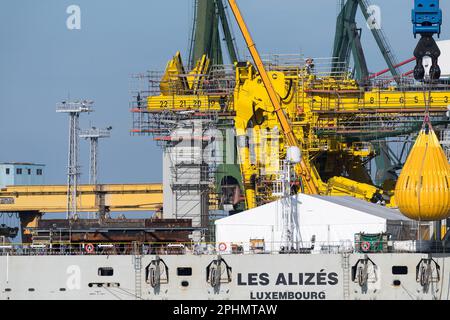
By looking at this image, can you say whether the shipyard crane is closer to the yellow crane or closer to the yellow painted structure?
the yellow painted structure

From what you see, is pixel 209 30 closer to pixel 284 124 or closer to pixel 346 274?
pixel 284 124

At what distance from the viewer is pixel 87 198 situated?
360 feet

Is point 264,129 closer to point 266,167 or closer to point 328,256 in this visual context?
point 266,167

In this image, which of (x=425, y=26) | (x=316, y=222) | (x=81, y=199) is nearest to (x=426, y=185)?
(x=425, y=26)

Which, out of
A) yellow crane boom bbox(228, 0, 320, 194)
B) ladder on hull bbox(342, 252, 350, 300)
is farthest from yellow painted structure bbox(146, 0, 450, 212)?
ladder on hull bbox(342, 252, 350, 300)

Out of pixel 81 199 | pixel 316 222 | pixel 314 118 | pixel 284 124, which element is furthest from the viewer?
pixel 81 199

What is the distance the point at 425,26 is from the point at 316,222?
39.7ft

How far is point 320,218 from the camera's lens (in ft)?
236

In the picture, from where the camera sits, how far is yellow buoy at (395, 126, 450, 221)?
6275 centimetres

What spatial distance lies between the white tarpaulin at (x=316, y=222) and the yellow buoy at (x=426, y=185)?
24.1 feet

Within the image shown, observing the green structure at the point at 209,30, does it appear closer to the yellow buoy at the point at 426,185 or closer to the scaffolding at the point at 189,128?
the scaffolding at the point at 189,128

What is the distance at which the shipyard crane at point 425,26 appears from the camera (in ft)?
219

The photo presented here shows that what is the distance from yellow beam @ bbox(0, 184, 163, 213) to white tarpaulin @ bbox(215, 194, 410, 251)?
31.2m

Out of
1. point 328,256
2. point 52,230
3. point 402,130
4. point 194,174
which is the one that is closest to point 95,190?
point 194,174
